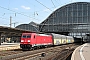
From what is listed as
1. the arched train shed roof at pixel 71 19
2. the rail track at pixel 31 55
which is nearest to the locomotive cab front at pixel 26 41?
the rail track at pixel 31 55

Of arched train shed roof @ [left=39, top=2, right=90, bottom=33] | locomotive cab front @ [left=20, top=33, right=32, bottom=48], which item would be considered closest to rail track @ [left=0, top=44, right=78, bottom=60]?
locomotive cab front @ [left=20, top=33, right=32, bottom=48]

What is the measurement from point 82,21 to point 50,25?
1765cm

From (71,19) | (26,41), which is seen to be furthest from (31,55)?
(71,19)

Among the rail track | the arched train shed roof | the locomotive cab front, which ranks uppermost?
the arched train shed roof

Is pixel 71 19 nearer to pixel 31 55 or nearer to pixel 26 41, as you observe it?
pixel 26 41

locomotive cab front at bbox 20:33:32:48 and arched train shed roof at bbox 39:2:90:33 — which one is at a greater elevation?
arched train shed roof at bbox 39:2:90:33

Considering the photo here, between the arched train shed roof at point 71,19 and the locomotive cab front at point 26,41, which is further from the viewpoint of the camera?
the arched train shed roof at point 71,19

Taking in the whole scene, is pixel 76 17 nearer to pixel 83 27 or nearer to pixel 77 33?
pixel 83 27

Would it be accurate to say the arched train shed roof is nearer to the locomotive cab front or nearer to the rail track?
the locomotive cab front

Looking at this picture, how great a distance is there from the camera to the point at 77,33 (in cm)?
12244

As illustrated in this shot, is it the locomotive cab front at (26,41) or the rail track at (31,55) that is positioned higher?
the locomotive cab front at (26,41)

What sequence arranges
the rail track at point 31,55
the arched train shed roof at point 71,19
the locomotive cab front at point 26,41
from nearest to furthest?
the rail track at point 31,55 → the locomotive cab front at point 26,41 → the arched train shed roof at point 71,19

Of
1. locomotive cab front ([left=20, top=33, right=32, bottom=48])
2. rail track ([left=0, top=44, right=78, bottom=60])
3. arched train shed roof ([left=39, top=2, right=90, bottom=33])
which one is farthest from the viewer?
arched train shed roof ([left=39, top=2, right=90, bottom=33])

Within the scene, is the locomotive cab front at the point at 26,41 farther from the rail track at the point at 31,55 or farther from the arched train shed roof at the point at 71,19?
the arched train shed roof at the point at 71,19
